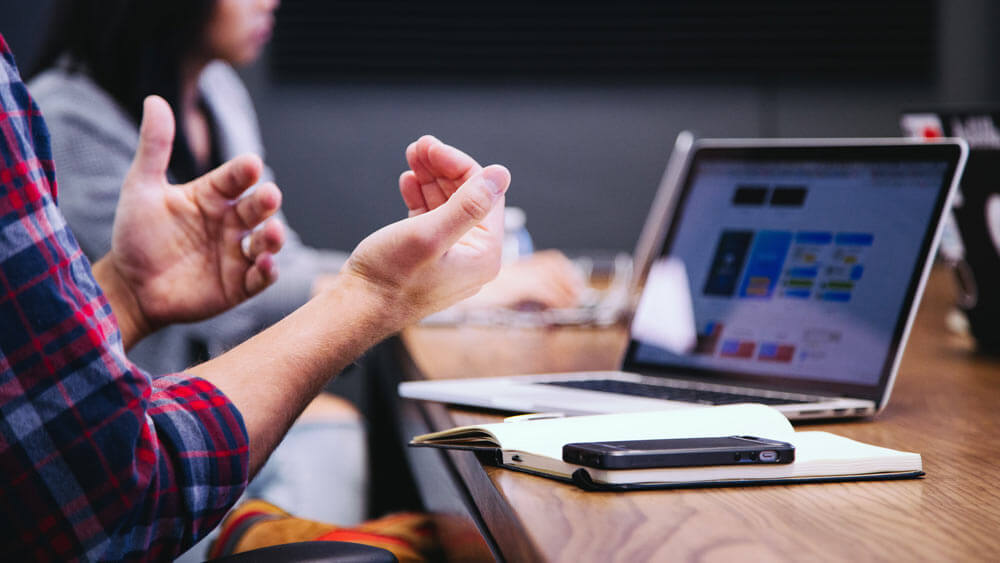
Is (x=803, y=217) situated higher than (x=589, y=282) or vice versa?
(x=803, y=217)

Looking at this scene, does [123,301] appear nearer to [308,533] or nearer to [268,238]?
[268,238]

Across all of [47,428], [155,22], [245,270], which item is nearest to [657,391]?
[245,270]

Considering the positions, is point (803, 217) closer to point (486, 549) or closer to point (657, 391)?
point (657, 391)

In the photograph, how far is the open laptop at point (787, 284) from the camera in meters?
1.02

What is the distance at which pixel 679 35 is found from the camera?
135 inches

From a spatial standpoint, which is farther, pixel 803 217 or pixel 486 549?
pixel 803 217

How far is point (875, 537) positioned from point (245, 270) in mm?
868

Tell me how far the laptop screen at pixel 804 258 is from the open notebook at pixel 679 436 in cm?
25

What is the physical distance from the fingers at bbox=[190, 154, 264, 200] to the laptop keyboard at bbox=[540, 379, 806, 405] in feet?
1.42

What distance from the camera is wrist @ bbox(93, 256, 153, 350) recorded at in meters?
1.24

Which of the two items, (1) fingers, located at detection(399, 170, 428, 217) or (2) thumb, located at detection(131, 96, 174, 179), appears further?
(2) thumb, located at detection(131, 96, 174, 179)

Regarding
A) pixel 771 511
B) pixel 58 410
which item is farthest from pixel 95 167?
pixel 771 511

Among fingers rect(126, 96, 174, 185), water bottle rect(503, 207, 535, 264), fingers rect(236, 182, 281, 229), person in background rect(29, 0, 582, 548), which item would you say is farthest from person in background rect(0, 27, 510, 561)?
water bottle rect(503, 207, 535, 264)

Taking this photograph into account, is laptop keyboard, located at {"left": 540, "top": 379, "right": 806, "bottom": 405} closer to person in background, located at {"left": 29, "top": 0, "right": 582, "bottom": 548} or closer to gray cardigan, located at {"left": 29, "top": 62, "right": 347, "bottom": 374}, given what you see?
person in background, located at {"left": 29, "top": 0, "right": 582, "bottom": 548}
